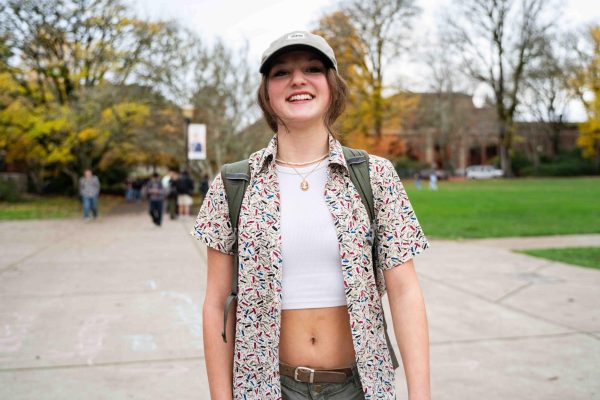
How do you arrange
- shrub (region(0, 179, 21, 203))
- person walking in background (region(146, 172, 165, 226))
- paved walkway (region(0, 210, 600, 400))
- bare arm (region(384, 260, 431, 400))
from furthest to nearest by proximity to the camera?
shrub (region(0, 179, 21, 203)) < person walking in background (region(146, 172, 165, 226)) < paved walkway (region(0, 210, 600, 400)) < bare arm (region(384, 260, 431, 400))

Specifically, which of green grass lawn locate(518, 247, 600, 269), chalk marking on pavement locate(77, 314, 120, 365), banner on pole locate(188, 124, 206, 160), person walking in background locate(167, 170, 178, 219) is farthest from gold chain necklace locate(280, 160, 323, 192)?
person walking in background locate(167, 170, 178, 219)

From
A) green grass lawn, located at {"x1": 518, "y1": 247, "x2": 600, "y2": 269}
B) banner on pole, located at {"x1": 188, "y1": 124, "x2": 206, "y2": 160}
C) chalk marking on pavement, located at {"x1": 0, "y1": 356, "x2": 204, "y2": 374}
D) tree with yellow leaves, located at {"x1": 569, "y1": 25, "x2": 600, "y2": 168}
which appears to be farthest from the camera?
tree with yellow leaves, located at {"x1": 569, "y1": 25, "x2": 600, "y2": 168}

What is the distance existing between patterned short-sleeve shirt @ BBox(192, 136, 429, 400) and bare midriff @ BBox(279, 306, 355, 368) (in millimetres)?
62

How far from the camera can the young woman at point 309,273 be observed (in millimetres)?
1723

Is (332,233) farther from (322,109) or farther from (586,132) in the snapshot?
(586,132)

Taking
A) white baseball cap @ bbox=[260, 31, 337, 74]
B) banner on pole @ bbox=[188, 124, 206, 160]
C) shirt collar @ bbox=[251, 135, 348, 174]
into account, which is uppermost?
banner on pole @ bbox=[188, 124, 206, 160]

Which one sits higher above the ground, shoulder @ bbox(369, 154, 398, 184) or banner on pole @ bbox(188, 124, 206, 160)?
banner on pole @ bbox(188, 124, 206, 160)

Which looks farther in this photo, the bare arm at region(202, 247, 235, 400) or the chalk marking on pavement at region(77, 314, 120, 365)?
the chalk marking on pavement at region(77, 314, 120, 365)

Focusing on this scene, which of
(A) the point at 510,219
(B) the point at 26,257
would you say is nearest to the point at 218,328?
(B) the point at 26,257

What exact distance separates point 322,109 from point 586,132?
58961 mm

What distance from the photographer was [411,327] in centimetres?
172

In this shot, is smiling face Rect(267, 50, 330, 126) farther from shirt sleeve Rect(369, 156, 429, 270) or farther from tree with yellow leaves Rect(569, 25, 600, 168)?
tree with yellow leaves Rect(569, 25, 600, 168)

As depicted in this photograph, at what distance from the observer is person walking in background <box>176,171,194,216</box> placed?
2031 cm

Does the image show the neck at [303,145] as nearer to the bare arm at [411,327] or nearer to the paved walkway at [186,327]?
the bare arm at [411,327]
